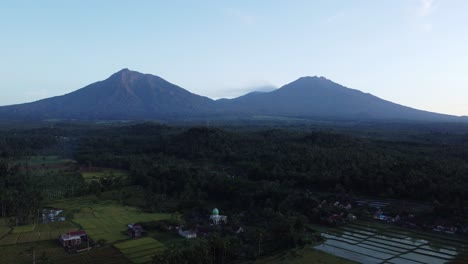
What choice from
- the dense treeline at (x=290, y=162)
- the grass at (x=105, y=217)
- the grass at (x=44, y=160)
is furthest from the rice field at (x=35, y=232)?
the grass at (x=44, y=160)

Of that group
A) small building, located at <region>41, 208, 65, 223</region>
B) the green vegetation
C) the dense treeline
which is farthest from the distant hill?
small building, located at <region>41, 208, 65, 223</region>

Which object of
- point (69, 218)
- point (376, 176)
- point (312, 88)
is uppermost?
point (312, 88)

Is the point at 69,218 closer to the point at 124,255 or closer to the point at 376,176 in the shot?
the point at 124,255

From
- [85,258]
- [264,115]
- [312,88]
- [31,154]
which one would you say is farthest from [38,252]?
[312,88]

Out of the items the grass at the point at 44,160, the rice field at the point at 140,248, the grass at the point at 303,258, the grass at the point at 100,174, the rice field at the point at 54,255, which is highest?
the grass at the point at 44,160

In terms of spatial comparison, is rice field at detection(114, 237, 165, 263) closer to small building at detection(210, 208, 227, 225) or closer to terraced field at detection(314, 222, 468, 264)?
small building at detection(210, 208, 227, 225)

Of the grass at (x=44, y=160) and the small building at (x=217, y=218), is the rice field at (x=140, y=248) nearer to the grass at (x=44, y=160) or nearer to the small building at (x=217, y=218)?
the small building at (x=217, y=218)

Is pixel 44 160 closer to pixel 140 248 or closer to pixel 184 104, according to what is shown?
pixel 140 248
